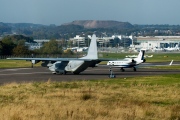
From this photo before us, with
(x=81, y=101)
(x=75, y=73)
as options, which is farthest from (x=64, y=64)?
(x=81, y=101)

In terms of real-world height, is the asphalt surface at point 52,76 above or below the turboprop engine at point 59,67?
below

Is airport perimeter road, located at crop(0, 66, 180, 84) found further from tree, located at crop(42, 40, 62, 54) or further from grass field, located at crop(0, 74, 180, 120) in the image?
tree, located at crop(42, 40, 62, 54)

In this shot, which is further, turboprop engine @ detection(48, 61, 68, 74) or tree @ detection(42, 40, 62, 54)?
tree @ detection(42, 40, 62, 54)

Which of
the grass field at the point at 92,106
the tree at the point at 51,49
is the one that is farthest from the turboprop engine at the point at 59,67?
the tree at the point at 51,49

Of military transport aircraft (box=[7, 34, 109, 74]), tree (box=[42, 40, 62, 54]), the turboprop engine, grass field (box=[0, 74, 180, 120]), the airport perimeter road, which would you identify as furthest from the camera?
tree (box=[42, 40, 62, 54])

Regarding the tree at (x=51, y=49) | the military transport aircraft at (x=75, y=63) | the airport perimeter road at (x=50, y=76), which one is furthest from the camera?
the tree at (x=51, y=49)

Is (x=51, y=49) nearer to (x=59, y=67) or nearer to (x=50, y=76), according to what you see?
(x=59, y=67)

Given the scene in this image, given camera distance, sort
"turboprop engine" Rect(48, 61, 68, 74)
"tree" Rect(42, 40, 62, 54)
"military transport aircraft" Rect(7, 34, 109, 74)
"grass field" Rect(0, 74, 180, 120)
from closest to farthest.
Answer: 1. "grass field" Rect(0, 74, 180, 120)
2. "military transport aircraft" Rect(7, 34, 109, 74)
3. "turboprop engine" Rect(48, 61, 68, 74)
4. "tree" Rect(42, 40, 62, 54)

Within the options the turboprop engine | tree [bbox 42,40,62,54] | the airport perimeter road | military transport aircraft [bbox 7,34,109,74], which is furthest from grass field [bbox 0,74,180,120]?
tree [bbox 42,40,62,54]

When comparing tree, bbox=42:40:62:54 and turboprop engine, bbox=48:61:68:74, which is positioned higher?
tree, bbox=42:40:62:54

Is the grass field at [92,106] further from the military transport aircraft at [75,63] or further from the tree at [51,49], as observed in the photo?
the tree at [51,49]

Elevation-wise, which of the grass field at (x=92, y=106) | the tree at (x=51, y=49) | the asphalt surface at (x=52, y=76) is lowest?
the asphalt surface at (x=52, y=76)

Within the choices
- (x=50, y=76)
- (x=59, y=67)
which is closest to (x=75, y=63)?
(x=59, y=67)

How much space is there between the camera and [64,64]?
62.2 m
